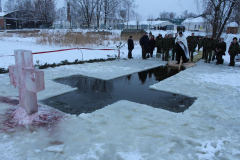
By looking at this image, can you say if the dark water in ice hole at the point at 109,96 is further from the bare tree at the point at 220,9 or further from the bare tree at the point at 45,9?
the bare tree at the point at 45,9

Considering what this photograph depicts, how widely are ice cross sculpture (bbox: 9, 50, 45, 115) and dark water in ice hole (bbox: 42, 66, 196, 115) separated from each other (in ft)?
2.94

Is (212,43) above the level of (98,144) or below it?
above

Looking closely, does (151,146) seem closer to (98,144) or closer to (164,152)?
(164,152)

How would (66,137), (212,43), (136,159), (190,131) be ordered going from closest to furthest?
(136,159), (66,137), (190,131), (212,43)

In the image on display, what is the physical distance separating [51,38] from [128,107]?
14299 millimetres

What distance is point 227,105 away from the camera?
4922 millimetres

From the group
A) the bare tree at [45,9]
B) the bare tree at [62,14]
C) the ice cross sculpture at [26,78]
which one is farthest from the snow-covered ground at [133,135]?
the bare tree at [62,14]

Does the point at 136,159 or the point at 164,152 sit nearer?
the point at 136,159

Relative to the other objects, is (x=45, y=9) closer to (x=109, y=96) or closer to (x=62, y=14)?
(x=62, y=14)

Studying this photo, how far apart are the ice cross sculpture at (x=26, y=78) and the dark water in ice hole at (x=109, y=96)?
2.94ft

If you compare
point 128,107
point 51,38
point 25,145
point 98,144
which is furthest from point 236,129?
point 51,38

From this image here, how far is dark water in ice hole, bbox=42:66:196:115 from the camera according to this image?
475 cm

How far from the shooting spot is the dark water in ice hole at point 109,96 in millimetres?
4754

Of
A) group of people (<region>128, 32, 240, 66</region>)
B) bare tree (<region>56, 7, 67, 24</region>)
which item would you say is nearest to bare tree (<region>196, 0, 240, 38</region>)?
group of people (<region>128, 32, 240, 66</region>)
